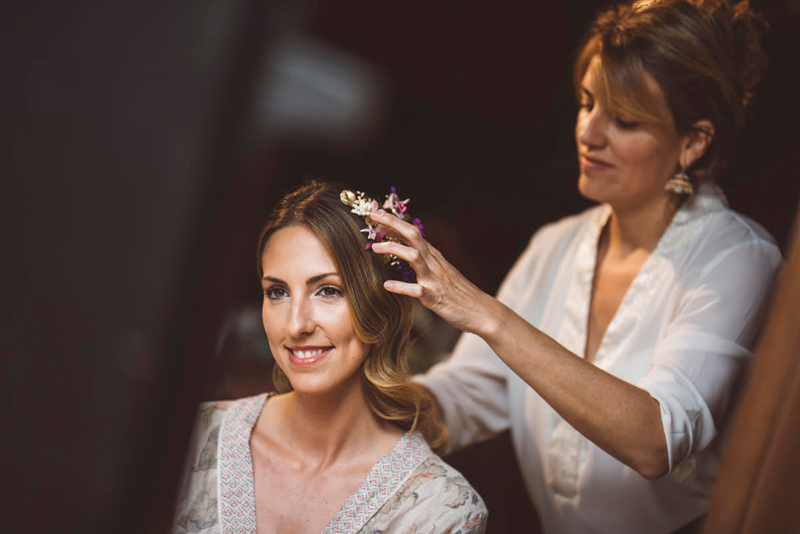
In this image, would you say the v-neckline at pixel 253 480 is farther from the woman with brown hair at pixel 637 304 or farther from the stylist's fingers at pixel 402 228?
the stylist's fingers at pixel 402 228

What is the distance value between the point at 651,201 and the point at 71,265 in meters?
1.59

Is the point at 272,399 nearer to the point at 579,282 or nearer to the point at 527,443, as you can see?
the point at 527,443

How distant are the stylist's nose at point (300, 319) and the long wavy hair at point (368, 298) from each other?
92 mm

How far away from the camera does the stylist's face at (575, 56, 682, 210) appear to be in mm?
1727

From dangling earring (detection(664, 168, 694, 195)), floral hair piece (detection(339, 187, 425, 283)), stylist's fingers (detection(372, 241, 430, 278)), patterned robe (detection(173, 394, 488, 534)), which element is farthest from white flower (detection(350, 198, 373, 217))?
dangling earring (detection(664, 168, 694, 195))

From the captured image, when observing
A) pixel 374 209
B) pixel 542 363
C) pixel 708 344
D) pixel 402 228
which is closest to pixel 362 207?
pixel 374 209

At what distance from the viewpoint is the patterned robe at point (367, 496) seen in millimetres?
1408

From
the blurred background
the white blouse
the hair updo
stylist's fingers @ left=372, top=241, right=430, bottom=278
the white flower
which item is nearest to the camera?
the blurred background

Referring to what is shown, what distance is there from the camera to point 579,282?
6.67ft

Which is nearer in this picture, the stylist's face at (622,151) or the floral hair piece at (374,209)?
the floral hair piece at (374,209)

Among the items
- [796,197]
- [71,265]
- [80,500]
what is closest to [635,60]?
[796,197]

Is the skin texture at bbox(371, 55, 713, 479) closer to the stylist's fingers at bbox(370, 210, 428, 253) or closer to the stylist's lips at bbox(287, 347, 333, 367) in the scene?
the stylist's fingers at bbox(370, 210, 428, 253)

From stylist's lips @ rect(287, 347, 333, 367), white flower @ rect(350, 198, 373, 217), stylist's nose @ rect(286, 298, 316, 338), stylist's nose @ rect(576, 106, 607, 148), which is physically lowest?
stylist's lips @ rect(287, 347, 333, 367)

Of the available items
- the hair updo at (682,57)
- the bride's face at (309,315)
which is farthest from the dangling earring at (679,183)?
the bride's face at (309,315)
